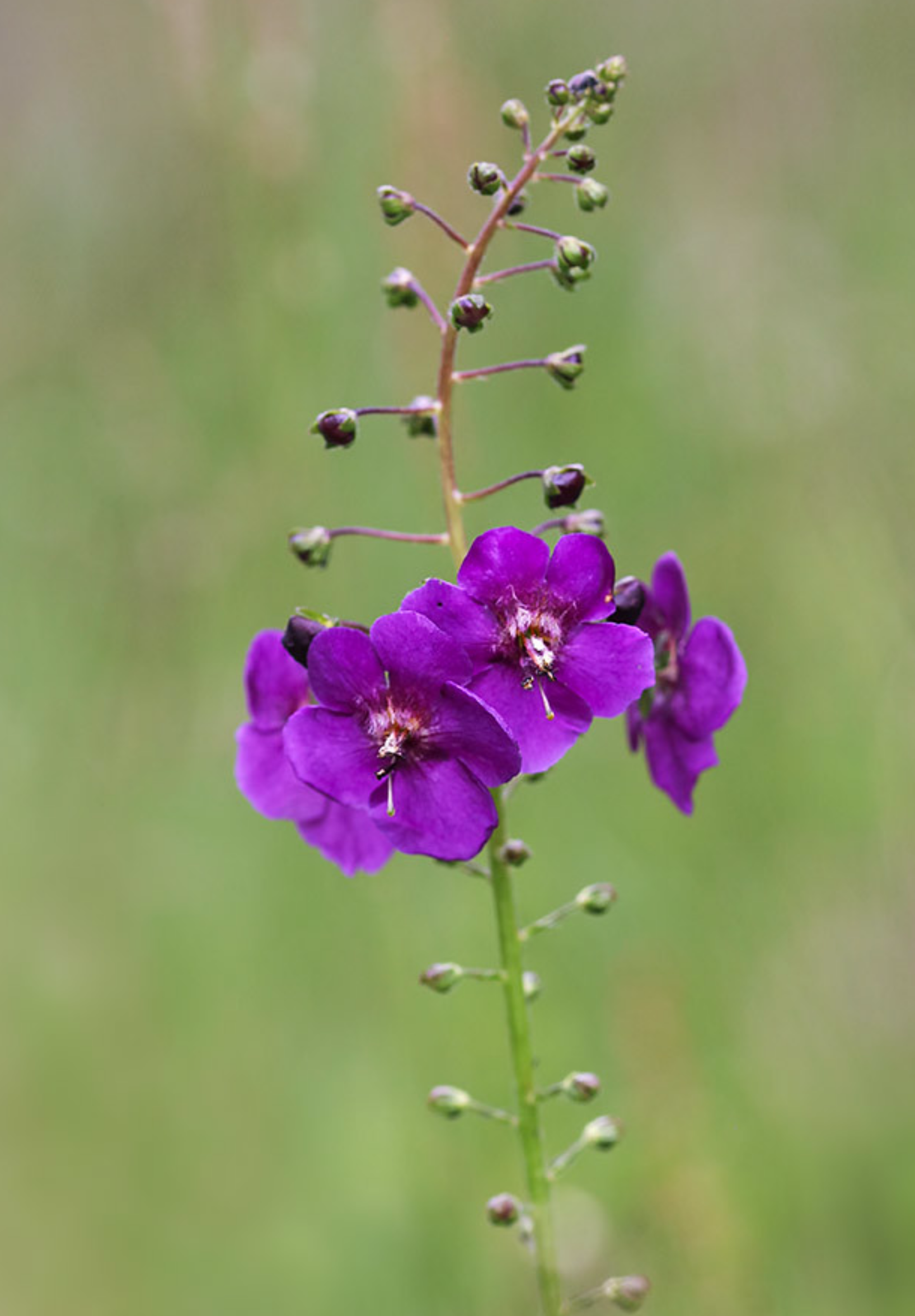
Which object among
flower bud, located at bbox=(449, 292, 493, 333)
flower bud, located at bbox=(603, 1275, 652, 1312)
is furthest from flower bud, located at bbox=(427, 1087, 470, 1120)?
flower bud, located at bbox=(449, 292, 493, 333)

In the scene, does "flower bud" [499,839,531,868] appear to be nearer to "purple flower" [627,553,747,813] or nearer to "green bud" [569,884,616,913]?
"green bud" [569,884,616,913]

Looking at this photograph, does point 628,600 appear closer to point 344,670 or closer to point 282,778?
point 344,670

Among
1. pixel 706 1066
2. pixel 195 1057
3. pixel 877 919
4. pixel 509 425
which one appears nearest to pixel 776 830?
pixel 877 919

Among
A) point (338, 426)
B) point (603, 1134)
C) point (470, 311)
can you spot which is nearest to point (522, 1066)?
point (603, 1134)

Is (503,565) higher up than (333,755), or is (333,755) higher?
(503,565)

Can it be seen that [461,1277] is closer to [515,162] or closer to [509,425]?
[509,425]

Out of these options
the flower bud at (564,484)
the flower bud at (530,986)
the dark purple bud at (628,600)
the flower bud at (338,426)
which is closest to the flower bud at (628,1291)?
the flower bud at (530,986)

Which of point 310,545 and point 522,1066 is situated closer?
point 522,1066
